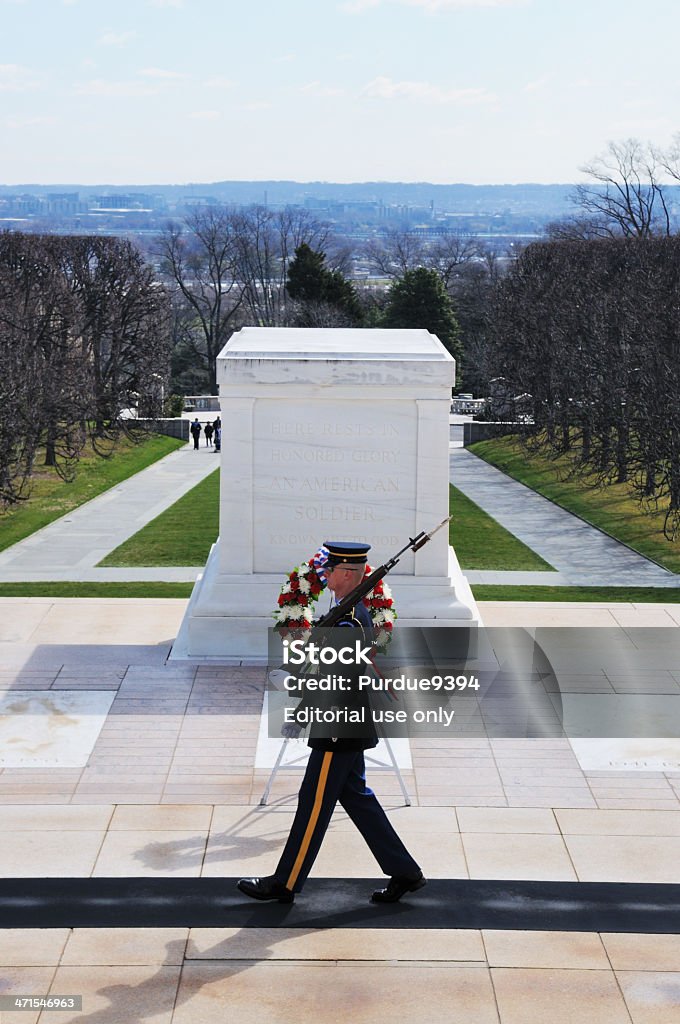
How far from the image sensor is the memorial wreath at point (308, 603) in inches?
330

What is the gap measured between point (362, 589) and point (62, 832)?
244 centimetres

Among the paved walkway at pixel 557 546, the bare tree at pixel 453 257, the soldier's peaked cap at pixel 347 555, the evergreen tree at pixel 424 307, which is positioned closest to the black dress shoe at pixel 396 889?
the soldier's peaked cap at pixel 347 555

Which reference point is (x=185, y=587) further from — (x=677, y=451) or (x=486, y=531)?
(x=677, y=451)

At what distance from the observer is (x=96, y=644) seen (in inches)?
497

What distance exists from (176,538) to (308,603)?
12.7m

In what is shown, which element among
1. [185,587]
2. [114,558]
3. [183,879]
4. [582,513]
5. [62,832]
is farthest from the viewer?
[582,513]

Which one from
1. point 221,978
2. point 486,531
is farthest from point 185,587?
point 221,978

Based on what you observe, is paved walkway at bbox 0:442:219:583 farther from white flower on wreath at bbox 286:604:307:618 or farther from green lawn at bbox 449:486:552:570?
white flower on wreath at bbox 286:604:307:618

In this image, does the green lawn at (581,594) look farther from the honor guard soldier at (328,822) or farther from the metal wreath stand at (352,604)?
the honor guard soldier at (328,822)

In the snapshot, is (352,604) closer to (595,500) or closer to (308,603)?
(308,603)

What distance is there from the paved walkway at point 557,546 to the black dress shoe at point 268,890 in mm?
10240

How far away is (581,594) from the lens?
16.5 metres

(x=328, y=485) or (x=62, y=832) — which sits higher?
(x=328, y=485)

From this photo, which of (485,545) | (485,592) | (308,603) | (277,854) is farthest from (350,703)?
(485,545)
